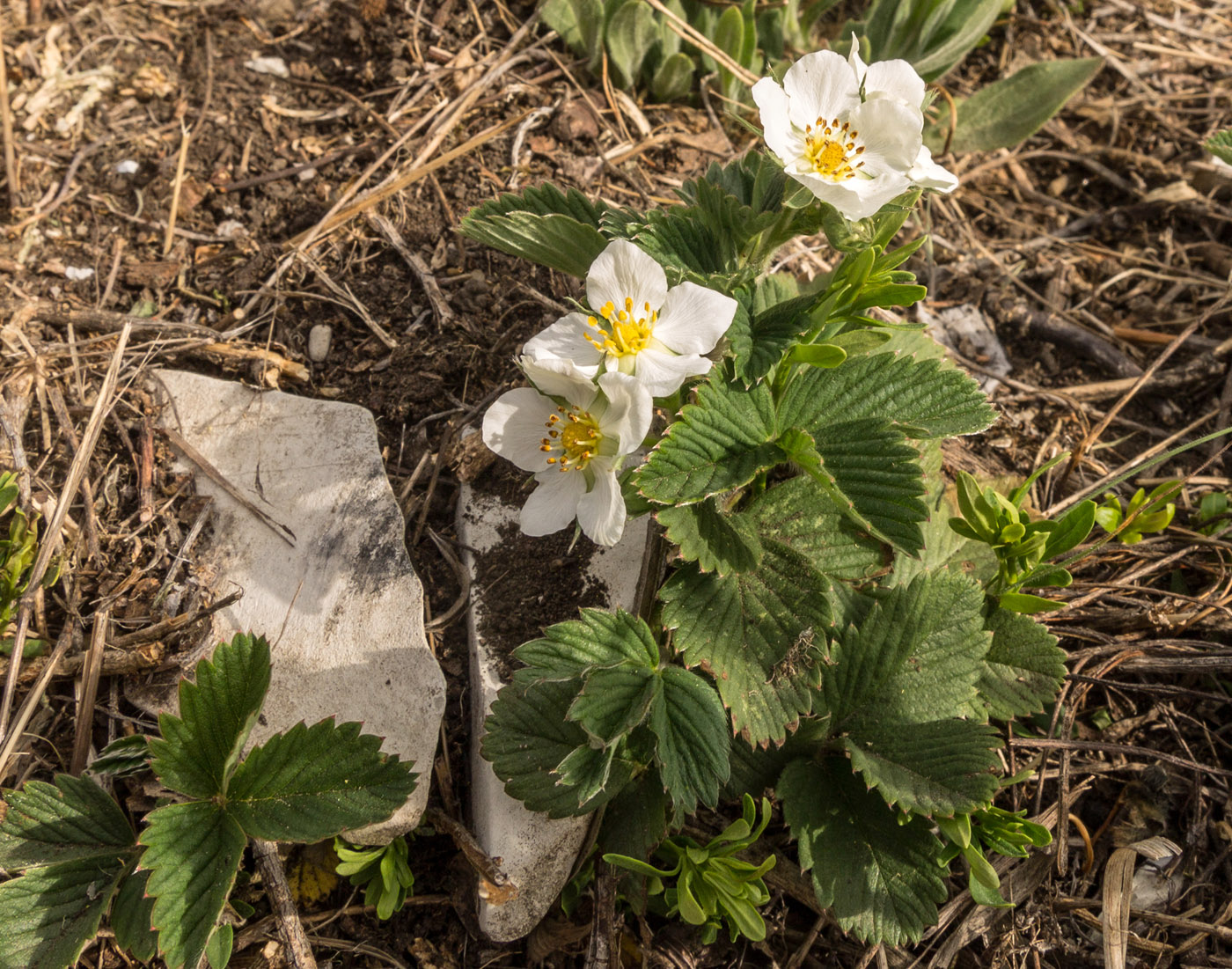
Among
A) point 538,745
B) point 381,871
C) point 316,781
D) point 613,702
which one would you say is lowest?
point 381,871

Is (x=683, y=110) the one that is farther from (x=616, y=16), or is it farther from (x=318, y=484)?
(x=318, y=484)

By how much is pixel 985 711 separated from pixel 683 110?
2.19m

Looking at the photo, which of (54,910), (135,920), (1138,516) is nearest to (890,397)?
(1138,516)

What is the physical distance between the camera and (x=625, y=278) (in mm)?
1868

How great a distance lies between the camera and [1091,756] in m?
2.41

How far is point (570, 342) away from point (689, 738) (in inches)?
34.3

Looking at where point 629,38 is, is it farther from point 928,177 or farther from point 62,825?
Result: point 62,825

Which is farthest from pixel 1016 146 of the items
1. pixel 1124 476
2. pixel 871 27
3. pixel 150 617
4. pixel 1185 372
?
pixel 150 617

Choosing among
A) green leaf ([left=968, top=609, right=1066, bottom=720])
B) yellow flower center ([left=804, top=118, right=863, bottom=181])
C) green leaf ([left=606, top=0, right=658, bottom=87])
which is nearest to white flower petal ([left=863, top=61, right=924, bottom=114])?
yellow flower center ([left=804, top=118, right=863, bottom=181])

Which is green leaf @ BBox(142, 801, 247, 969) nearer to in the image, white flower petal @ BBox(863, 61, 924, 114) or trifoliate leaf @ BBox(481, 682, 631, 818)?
trifoliate leaf @ BBox(481, 682, 631, 818)

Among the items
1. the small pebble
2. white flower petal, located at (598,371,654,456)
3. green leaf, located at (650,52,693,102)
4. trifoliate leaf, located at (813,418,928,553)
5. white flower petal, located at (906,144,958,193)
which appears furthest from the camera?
green leaf, located at (650,52,693,102)

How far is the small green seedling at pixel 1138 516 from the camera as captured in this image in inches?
93.4

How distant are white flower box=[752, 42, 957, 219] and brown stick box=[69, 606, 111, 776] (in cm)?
195

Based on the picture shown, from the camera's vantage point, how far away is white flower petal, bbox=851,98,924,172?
6.17 ft
